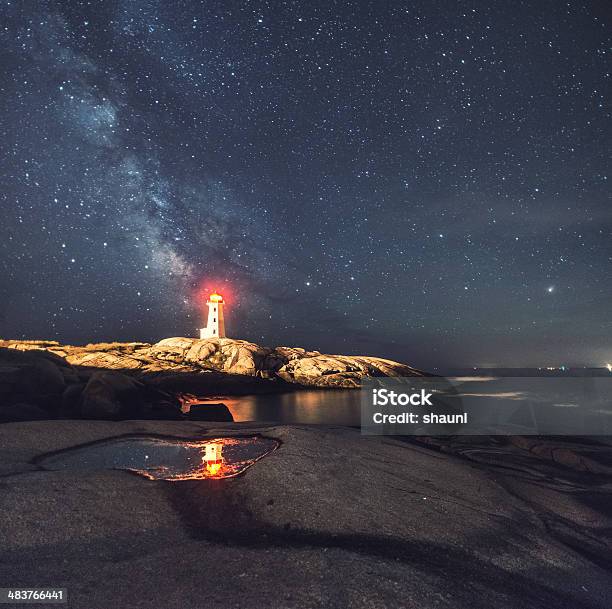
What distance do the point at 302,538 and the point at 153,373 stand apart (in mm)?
48452

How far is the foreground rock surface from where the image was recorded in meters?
3.31

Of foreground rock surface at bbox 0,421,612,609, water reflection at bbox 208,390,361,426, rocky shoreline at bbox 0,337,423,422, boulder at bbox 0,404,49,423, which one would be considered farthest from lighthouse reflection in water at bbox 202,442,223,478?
water reflection at bbox 208,390,361,426

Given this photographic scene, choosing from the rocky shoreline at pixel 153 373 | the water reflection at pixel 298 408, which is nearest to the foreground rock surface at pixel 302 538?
the rocky shoreline at pixel 153 373

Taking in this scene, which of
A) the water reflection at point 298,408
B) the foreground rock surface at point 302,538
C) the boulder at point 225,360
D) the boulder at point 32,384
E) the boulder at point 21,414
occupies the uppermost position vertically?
the boulder at point 225,360

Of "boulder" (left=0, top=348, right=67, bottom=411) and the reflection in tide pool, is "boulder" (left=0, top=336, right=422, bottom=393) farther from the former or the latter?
the reflection in tide pool

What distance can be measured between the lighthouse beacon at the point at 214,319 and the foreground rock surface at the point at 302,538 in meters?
68.2

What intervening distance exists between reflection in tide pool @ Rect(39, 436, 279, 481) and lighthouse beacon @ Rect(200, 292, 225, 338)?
67.1 meters

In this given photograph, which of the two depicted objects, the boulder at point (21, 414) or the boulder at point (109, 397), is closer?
the boulder at point (21, 414)

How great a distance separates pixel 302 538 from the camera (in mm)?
4422

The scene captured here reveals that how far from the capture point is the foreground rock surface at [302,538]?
331cm

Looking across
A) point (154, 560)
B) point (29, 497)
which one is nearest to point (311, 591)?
point (154, 560)

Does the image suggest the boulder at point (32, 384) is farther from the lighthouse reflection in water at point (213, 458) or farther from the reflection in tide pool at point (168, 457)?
the lighthouse reflection in water at point (213, 458)

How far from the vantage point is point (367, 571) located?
3621 millimetres

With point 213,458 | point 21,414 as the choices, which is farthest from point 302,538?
point 21,414
